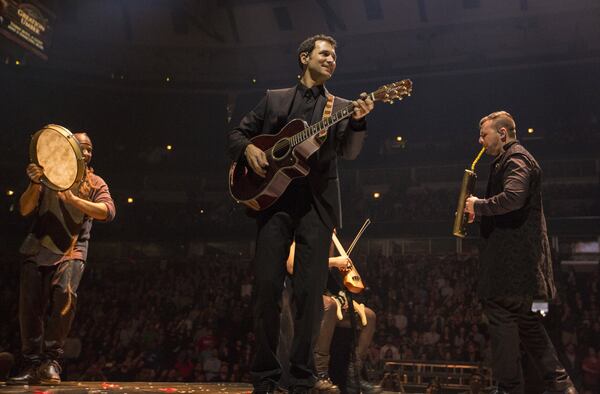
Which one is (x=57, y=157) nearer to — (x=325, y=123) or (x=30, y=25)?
(x=325, y=123)

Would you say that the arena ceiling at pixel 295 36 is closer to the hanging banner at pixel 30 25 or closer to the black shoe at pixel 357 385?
the hanging banner at pixel 30 25

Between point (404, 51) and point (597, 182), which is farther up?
point (404, 51)

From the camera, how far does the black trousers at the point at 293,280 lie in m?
2.96

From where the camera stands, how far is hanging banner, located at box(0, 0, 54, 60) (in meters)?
12.7

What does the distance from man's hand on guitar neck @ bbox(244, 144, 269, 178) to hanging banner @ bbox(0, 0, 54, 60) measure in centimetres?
1107

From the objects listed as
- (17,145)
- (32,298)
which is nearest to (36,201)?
(32,298)

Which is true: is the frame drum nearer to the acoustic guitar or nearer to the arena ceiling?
the acoustic guitar

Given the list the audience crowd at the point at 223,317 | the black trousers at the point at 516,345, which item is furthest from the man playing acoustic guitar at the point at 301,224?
→ the audience crowd at the point at 223,317

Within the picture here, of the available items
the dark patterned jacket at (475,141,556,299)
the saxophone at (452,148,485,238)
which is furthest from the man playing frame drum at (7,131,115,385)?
the dark patterned jacket at (475,141,556,299)

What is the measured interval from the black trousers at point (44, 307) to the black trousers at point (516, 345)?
2.95 metres

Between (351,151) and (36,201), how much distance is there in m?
2.63

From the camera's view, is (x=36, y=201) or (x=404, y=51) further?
(x=404, y=51)

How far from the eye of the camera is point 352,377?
5.23 m

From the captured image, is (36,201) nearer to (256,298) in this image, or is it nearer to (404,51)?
(256,298)
